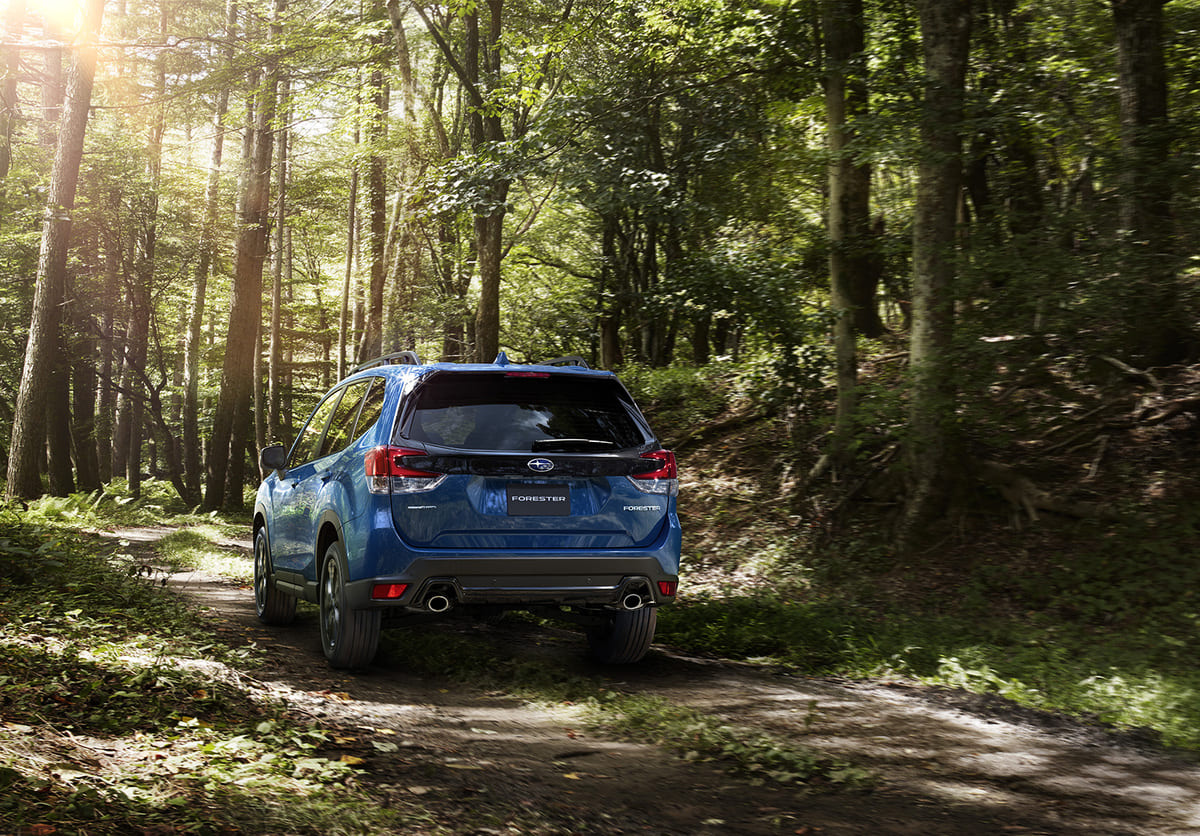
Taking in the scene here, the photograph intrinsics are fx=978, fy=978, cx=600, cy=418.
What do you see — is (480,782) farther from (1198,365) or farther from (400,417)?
(1198,365)

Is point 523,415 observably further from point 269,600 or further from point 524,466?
point 269,600

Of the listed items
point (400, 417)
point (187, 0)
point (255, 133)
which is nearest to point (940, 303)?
point (400, 417)

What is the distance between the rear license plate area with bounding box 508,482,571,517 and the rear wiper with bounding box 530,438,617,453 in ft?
0.76

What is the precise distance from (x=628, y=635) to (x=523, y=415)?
5.76 ft

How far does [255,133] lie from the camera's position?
22.5 m

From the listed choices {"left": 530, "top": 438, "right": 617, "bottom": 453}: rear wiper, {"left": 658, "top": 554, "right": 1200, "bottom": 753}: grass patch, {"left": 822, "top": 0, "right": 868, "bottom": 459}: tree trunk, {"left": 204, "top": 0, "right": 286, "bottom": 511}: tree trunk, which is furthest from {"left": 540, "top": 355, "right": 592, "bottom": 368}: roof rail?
{"left": 204, "top": 0, "right": 286, "bottom": 511}: tree trunk

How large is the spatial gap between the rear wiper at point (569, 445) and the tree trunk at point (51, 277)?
45.4 ft

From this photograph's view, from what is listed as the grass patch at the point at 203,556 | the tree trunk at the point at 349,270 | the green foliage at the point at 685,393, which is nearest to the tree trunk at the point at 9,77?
the tree trunk at the point at 349,270

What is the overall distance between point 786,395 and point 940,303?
3.37 metres

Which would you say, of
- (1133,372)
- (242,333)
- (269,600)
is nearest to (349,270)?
(242,333)

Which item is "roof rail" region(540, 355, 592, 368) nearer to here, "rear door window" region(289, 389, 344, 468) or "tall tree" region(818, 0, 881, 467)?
"rear door window" region(289, 389, 344, 468)

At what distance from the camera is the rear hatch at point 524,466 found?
577 centimetres

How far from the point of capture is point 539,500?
5914 millimetres

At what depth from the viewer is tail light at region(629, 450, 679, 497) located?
6141 millimetres
